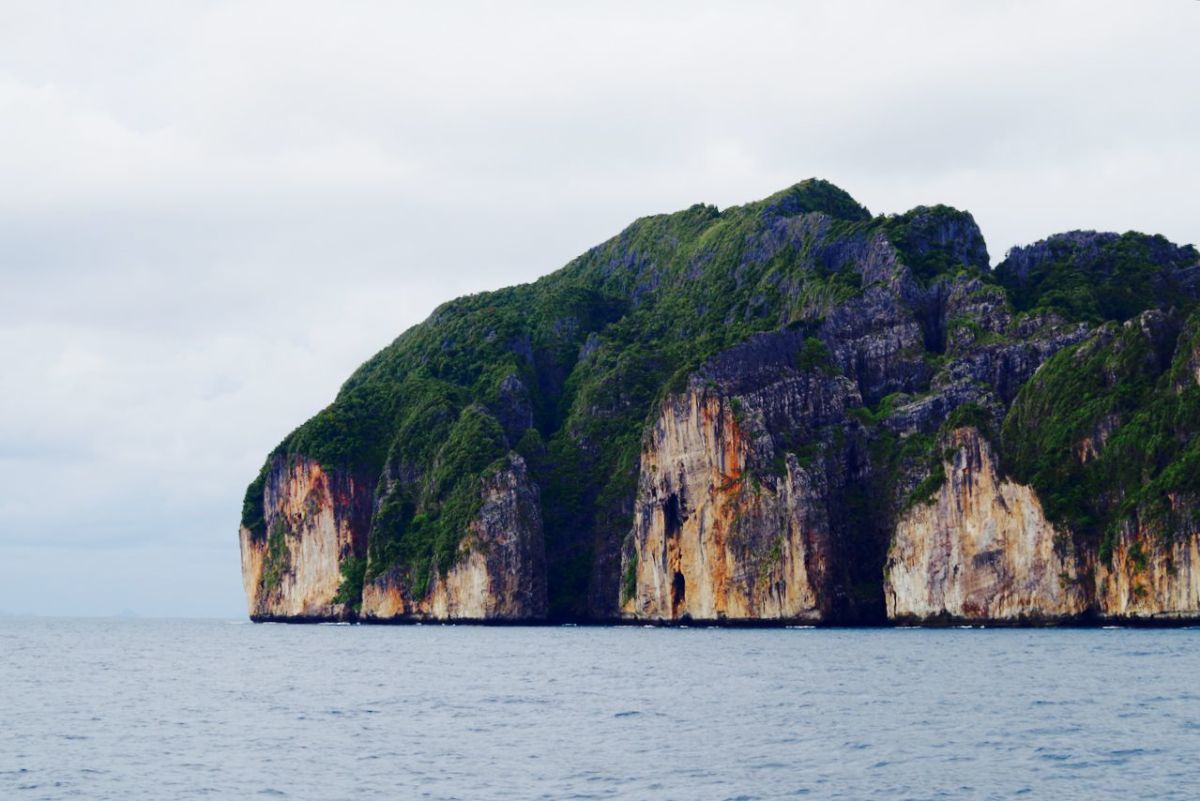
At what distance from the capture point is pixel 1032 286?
170 meters

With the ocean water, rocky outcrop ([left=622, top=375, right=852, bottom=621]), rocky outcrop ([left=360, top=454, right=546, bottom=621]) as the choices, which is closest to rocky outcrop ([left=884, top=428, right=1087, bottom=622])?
rocky outcrop ([left=622, top=375, right=852, bottom=621])

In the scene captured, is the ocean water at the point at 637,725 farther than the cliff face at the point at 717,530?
No

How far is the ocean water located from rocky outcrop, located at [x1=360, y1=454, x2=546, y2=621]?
6974cm

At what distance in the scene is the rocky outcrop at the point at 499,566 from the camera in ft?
546

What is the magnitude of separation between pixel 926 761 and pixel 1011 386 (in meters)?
108

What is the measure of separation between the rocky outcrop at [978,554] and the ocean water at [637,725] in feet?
68.2

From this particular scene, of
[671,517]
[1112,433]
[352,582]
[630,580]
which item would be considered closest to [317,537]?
[352,582]

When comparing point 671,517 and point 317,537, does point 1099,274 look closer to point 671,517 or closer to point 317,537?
point 671,517

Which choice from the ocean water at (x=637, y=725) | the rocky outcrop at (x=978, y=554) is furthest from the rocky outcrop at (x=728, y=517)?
the ocean water at (x=637, y=725)

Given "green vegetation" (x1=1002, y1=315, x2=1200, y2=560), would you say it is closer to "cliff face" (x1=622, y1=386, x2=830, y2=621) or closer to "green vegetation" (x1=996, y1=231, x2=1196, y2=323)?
"cliff face" (x1=622, y1=386, x2=830, y2=621)

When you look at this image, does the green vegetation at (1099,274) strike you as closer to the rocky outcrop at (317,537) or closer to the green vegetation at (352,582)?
the green vegetation at (352,582)

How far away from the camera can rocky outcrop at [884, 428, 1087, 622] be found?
4633 inches

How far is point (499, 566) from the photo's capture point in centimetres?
16738

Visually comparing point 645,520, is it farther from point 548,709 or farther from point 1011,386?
point 548,709
